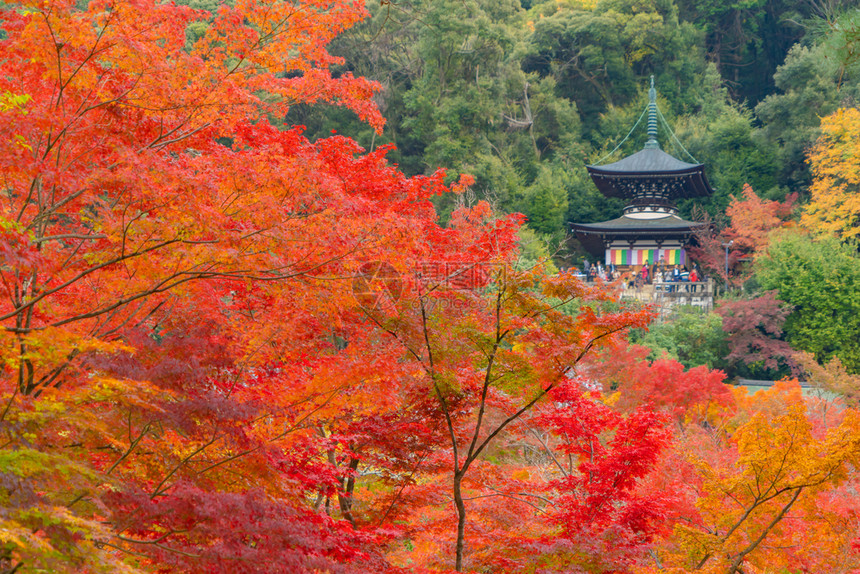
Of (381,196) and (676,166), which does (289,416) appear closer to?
(381,196)

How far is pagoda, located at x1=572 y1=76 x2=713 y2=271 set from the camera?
87.7 feet

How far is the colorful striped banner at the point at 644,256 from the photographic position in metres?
27.1

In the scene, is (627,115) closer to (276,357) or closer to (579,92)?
(579,92)

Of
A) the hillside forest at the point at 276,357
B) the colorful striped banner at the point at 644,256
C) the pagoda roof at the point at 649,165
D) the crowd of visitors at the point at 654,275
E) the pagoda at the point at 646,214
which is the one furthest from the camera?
the pagoda roof at the point at 649,165

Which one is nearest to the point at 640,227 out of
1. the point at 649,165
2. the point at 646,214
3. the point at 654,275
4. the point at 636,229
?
the point at 636,229

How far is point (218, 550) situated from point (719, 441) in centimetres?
1203

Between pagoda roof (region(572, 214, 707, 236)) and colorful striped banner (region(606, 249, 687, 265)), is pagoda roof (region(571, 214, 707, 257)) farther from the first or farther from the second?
colorful striped banner (region(606, 249, 687, 265))

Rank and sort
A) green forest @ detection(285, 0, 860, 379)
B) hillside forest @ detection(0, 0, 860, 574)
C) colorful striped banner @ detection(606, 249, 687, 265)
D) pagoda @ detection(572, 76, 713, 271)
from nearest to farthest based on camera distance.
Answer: hillside forest @ detection(0, 0, 860, 574), green forest @ detection(285, 0, 860, 379), pagoda @ detection(572, 76, 713, 271), colorful striped banner @ detection(606, 249, 687, 265)

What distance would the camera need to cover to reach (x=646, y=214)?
28.4 meters

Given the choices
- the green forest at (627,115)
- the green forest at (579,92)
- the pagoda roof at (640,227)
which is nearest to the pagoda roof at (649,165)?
the pagoda roof at (640,227)

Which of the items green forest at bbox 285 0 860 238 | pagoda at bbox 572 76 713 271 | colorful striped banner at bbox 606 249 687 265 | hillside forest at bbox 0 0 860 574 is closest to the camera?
hillside forest at bbox 0 0 860 574

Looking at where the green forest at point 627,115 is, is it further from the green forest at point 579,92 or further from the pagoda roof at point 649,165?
the pagoda roof at point 649,165

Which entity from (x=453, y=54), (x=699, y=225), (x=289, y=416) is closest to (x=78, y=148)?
(x=289, y=416)

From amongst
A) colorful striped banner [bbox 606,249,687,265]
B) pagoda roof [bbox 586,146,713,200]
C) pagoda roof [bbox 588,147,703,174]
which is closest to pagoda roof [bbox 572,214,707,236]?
colorful striped banner [bbox 606,249,687,265]
